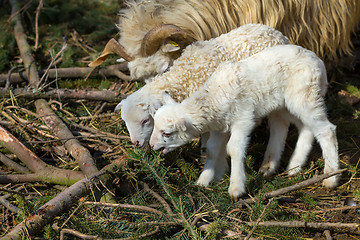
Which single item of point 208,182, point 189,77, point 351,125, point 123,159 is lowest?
point 351,125

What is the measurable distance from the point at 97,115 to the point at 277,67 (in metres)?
2.42

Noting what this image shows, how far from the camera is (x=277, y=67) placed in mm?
3965

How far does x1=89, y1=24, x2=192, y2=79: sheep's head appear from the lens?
471 cm

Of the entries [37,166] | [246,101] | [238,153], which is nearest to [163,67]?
[246,101]

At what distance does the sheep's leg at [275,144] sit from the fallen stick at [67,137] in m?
1.74

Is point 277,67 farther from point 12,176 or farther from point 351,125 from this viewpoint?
point 12,176

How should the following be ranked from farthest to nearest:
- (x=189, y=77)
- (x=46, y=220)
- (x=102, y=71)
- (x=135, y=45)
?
(x=102, y=71), (x=135, y=45), (x=189, y=77), (x=46, y=220)

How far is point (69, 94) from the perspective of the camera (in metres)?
5.55

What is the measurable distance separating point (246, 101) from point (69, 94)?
2593 mm

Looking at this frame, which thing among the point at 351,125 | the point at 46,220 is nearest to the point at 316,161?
the point at 351,125

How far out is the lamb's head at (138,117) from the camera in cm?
416

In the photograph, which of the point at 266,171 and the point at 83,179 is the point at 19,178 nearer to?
the point at 83,179

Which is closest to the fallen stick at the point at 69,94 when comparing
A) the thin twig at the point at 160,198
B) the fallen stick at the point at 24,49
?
the fallen stick at the point at 24,49

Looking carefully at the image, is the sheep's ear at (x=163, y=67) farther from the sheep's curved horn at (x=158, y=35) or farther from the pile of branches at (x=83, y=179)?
the pile of branches at (x=83, y=179)
